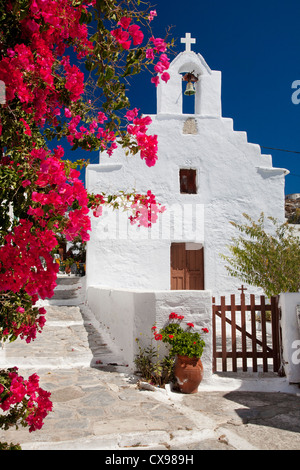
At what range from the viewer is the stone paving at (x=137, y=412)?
3.55m

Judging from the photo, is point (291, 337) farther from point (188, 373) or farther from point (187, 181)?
point (187, 181)

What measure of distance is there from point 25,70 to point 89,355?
5969mm

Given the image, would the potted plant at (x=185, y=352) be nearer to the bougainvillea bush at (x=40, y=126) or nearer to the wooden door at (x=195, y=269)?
the bougainvillea bush at (x=40, y=126)

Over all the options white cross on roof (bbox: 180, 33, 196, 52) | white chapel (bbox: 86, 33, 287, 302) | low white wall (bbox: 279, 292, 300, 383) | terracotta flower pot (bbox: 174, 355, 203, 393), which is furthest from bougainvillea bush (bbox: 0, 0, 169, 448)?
white cross on roof (bbox: 180, 33, 196, 52)

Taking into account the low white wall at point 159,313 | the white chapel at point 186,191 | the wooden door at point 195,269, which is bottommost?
the low white wall at point 159,313

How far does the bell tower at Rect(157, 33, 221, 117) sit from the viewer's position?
39.6 ft

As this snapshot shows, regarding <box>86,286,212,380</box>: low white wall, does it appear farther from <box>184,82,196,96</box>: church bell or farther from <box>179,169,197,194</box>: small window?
<box>184,82,196,96</box>: church bell

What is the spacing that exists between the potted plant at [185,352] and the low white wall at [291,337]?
1.28 metres

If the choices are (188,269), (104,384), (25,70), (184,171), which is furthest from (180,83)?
(25,70)

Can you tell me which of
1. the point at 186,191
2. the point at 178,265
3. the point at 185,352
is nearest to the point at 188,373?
the point at 185,352

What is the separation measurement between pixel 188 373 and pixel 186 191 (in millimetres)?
7815

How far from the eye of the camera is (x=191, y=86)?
11844 millimetres

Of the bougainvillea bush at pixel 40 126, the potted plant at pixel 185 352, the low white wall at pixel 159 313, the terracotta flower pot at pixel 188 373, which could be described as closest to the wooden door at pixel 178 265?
the low white wall at pixel 159 313

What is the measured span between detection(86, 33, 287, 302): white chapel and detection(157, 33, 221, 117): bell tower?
0.10 feet
